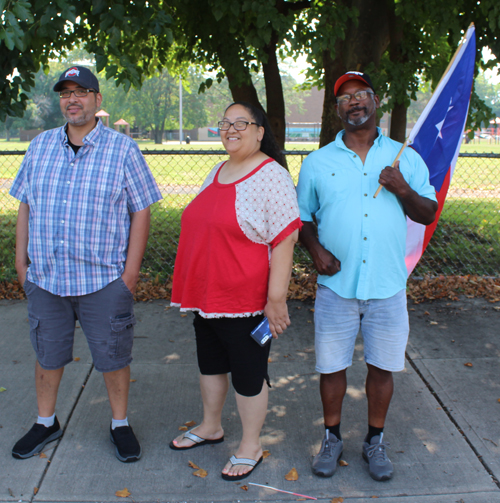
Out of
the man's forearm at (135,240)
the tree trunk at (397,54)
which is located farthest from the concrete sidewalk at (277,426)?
the tree trunk at (397,54)

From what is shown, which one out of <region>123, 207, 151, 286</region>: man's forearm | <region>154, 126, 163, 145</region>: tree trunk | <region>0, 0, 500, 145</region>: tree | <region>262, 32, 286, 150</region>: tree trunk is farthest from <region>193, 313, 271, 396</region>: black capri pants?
<region>154, 126, 163, 145</region>: tree trunk

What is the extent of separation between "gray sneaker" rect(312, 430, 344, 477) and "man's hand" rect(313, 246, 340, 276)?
2.90 ft

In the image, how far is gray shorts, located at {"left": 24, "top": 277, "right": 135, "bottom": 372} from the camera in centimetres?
287

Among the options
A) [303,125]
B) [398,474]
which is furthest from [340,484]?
[303,125]

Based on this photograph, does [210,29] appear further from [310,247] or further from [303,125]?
[303,125]

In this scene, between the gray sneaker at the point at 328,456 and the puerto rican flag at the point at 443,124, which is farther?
the puerto rican flag at the point at 443,124

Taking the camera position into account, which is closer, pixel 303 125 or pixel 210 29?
pixel 210 29

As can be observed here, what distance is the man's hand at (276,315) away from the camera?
2.67 m

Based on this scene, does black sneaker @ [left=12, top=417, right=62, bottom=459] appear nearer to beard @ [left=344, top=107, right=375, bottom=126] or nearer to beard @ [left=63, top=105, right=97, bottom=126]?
beard @ [left=63, top=105, right=97, bottom=126]

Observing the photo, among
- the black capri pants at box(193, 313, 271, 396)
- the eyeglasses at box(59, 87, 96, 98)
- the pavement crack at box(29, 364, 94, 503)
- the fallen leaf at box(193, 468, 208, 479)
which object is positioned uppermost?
the eyeglasses at box(59, 87, 96, 98)

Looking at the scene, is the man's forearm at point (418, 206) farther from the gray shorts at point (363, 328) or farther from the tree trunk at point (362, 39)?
the tree trunk at point (362, 39)

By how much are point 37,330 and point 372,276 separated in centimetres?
175

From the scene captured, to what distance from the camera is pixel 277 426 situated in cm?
333

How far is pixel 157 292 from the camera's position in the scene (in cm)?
579
